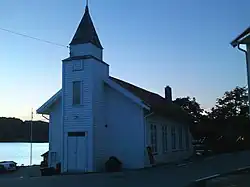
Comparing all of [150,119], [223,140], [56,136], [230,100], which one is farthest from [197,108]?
[56,136]

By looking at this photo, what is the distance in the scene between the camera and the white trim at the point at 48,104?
82.1 feet

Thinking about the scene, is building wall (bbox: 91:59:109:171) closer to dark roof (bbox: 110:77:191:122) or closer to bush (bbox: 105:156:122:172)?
bush (bbox: 105:156:122:172)

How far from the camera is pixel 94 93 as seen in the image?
2222 centimetres

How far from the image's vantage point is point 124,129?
74.9ft

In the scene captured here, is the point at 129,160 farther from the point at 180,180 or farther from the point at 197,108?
the point at 197,108

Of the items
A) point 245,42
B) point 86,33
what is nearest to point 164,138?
point 86,33

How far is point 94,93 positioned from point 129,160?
4.51 meters

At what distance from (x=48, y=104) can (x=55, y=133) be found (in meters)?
2.01

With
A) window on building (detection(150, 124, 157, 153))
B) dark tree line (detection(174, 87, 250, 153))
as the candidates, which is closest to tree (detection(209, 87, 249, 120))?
dark tree line (detection(174, 87, 250, 153))

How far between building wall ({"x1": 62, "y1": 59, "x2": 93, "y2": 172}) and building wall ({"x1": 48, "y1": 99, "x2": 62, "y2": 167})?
263 centimetres

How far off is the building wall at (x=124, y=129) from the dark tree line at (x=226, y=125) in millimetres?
10527

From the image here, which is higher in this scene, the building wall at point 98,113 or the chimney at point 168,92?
the chimney at point 168,92

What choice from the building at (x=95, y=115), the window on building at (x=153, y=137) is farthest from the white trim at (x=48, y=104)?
the window on building at (x=153, y=137)

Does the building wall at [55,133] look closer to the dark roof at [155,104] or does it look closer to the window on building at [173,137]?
the dark roof at [155,104]
